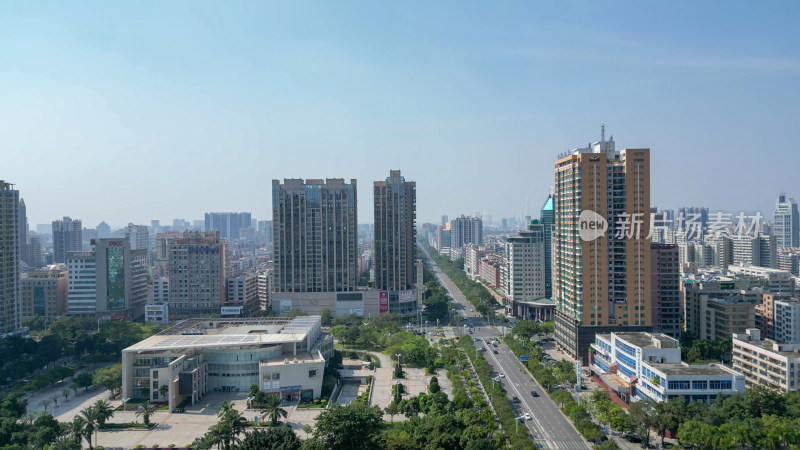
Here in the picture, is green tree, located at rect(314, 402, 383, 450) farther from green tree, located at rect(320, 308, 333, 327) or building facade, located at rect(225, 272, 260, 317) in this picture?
building facade, located at rect(225, 272, 260, 317)

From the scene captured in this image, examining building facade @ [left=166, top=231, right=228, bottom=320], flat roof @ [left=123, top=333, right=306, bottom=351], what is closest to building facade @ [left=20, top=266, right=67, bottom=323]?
building facade @ [left=166, top=231, right=228, bottom=320]

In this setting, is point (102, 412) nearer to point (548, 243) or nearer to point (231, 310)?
point (231, 310)

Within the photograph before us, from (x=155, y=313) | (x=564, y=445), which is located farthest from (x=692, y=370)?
(x=155, y=313)

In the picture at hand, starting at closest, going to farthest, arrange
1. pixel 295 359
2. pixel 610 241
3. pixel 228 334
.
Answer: pixel 295 359, pixel 610 241, pixel 228 334

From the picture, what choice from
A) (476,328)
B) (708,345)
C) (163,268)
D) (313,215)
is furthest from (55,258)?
(708,345)

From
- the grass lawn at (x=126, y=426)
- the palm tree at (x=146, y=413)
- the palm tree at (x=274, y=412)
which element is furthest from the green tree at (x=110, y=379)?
the palm tree at (x=274, y=412)
